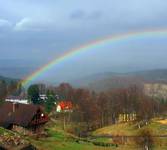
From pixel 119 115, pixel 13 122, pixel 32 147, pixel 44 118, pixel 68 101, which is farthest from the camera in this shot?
pixel 68 101

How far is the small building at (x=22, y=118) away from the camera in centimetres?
5966

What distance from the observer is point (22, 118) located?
2386 inches

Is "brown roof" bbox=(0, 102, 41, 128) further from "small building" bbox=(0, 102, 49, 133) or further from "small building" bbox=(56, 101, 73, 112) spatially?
"small building" bbox=(56, 101, 73, 112)

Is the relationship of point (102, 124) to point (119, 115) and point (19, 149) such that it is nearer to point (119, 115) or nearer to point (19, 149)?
point (119, 115)

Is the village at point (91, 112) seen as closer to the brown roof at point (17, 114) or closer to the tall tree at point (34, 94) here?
the tall tree at point (34, 94)

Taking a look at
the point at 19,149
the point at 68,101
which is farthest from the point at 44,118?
the point at 68,101

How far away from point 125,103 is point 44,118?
63.6 metres

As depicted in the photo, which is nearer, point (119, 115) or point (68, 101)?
point (119, 115)

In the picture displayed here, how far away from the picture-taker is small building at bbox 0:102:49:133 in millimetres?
59656

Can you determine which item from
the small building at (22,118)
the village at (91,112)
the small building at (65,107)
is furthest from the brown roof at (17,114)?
the small building at (65,107)

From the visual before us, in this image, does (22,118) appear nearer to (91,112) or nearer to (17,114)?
(17,114)

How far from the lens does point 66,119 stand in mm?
109125

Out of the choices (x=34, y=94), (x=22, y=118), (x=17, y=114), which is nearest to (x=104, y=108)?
(x=34, y=94)

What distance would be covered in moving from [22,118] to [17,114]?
4.99ft
